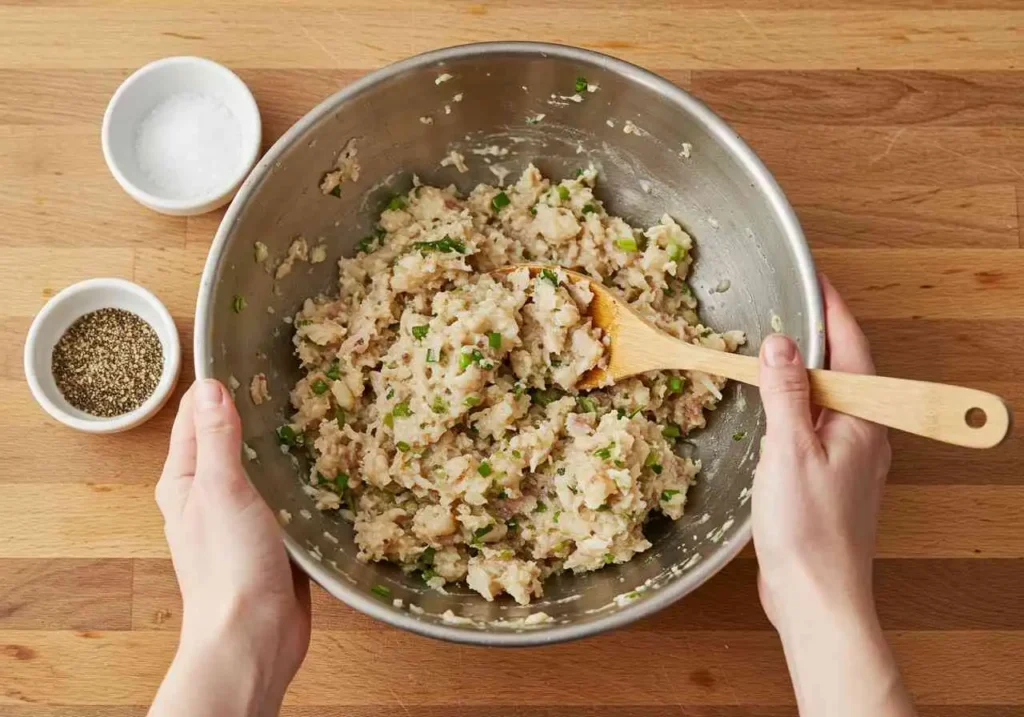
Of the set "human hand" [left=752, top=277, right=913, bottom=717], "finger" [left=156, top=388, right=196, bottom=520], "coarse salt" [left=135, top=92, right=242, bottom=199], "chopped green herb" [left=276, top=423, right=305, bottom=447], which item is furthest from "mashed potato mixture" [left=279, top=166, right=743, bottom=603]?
"coarse salt" [left=135, top=92, right=242, bottom=199]

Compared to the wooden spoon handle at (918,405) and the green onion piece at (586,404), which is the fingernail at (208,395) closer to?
the green onion piece at (586,404)

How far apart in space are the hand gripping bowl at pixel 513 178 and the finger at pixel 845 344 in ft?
0.29

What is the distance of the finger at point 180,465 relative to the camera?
7.00 ft

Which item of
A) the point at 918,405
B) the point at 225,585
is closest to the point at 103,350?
the point at 225,585

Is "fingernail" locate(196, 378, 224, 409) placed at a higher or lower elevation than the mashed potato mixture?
higher

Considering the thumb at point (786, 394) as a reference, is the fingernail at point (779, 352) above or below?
above

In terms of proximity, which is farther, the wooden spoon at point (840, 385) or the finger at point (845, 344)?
the finger at point (845, 344)

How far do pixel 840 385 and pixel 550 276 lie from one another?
77 centimetres

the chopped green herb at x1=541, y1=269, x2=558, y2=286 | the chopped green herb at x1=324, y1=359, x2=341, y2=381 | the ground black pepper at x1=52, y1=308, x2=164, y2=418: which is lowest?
the ground black pepper at x1=52, y1=308, x2=164, y2=418

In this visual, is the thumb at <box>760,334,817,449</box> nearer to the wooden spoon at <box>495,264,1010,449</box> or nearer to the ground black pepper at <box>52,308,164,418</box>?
the wooden spoon at <box>495,264,1010,449</box>

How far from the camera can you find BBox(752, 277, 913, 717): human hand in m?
1.98

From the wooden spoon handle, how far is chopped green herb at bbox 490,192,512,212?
3.19 feet

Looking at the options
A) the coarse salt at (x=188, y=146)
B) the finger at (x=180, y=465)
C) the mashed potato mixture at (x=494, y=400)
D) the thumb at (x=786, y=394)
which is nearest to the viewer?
the thumb at (x=786, y=394)

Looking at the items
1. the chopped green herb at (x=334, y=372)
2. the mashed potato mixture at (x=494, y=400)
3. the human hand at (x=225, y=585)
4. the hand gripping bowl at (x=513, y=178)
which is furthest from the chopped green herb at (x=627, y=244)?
the human hand at (x=225, y=585)
